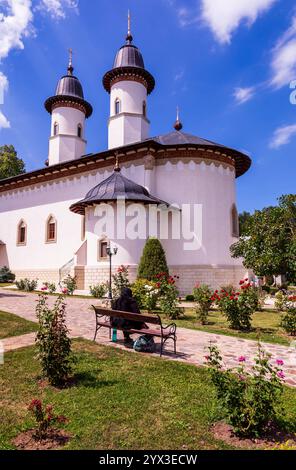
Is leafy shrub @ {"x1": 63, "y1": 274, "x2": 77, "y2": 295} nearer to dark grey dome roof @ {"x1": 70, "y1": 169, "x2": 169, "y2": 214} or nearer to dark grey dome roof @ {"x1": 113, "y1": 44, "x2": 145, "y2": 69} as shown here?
dark grey dome roof @ {"x1": 70, "y1": 169, "x2": 169, "y2": 214}

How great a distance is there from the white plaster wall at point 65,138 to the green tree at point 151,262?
14224 millimetres

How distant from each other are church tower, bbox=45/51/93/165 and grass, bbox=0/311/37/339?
1967 cm

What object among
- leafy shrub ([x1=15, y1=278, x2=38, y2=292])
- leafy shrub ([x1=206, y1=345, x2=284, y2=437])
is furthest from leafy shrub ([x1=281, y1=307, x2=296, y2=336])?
leafy shrub ([x1=15, y1=278, x2=38, y2=292])

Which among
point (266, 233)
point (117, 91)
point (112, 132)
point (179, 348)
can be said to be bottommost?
point (179, 348)

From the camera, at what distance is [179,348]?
6.93 metres

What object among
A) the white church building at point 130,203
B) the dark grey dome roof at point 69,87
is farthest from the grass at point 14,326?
the dark grey dome roof at point 69,87

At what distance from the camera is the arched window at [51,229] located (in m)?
23.3

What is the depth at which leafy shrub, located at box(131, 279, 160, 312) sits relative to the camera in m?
12.0

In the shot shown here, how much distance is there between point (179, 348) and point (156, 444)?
147 inches

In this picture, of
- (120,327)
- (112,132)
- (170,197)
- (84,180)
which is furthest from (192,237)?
(120,327)

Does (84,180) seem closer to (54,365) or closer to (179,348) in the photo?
(179,348)

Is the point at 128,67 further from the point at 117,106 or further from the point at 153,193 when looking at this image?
the point at 153,193

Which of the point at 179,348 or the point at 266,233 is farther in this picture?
the point at 266,233

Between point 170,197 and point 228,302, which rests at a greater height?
point 170,197
